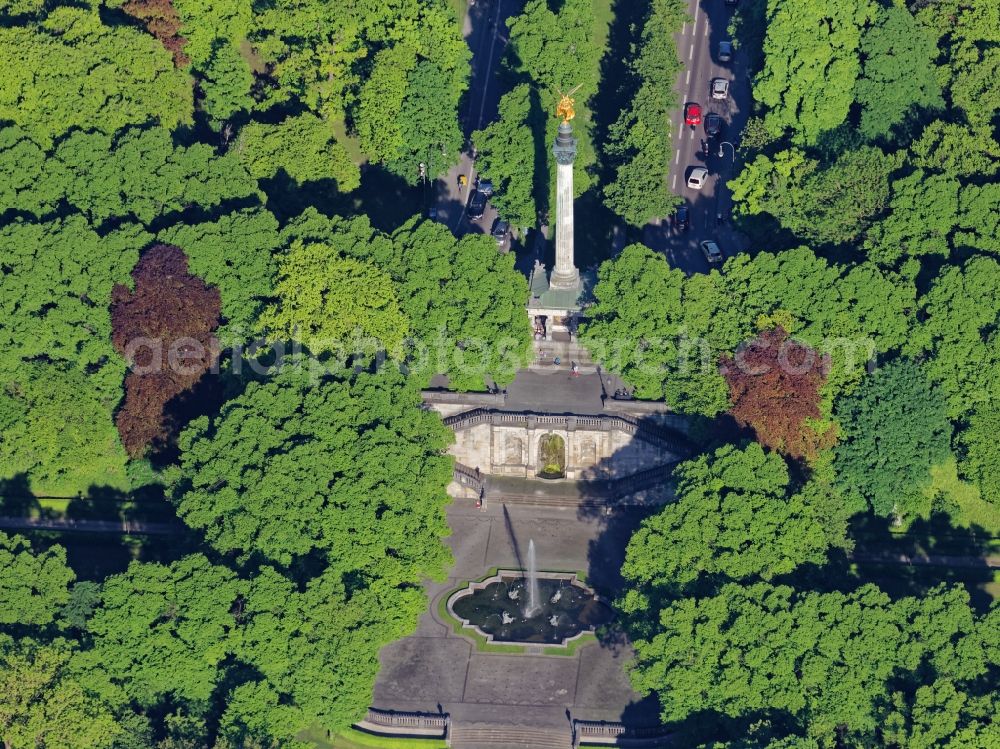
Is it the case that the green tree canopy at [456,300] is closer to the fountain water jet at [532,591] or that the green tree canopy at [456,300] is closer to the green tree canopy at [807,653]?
the fountain water jet at [532,591]

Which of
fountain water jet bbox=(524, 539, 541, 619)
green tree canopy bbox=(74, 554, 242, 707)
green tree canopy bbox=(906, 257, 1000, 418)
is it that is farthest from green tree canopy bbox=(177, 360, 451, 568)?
green tree canopy bbox=(906, 257, 1000, 418)

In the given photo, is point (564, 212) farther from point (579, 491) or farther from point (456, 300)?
point (579, 491)

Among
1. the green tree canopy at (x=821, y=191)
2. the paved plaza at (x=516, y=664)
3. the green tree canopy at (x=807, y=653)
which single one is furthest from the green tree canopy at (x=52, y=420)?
the green tree canopy at (x=821, y=191)

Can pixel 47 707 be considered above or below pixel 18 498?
below

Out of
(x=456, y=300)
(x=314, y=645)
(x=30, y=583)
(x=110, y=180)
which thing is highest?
(x=110, y=180)

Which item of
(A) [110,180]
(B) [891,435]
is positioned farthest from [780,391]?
(A) [110,180]
